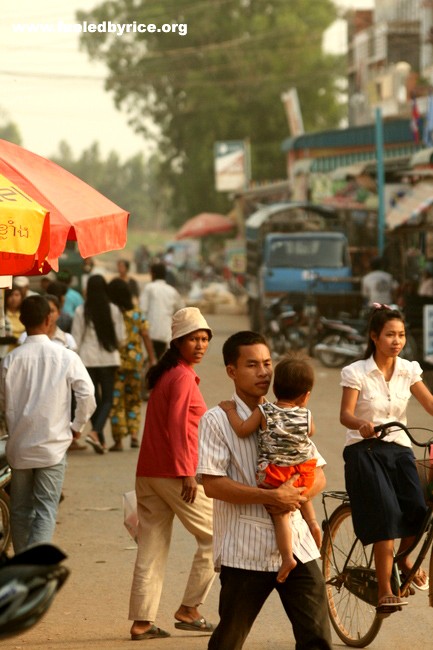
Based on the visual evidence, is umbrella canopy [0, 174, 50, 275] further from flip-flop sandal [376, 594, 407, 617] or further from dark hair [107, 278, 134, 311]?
dark hair [107, 278, 134, 311]

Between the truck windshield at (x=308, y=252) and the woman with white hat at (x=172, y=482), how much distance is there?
18.9 meters

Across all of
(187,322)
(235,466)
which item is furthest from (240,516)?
(187,322)

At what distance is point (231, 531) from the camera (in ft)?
16.3

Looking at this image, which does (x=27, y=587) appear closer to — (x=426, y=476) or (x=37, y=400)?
(x=426, y=476)

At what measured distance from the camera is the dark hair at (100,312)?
12133mm

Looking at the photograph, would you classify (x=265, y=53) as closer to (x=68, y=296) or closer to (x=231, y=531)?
(x=68, y=296)

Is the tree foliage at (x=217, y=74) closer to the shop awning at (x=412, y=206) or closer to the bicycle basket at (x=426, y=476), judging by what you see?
the shop awning at (x=412, y=206)

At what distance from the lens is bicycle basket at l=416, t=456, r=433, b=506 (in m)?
6.05

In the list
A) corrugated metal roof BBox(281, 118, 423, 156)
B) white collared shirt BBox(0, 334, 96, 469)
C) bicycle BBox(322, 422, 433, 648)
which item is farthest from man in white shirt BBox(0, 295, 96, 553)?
corrugated metal roof BBox(281, 118, 423, 156)

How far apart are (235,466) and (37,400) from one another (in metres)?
2.04

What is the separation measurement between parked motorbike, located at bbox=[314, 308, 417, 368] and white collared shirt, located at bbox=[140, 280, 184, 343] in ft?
16.1

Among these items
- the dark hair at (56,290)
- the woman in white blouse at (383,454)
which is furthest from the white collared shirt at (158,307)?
the woman in white blouse at (383,454)

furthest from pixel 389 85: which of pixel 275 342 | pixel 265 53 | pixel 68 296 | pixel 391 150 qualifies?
pixel 68 296

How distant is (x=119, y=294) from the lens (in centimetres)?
1241
